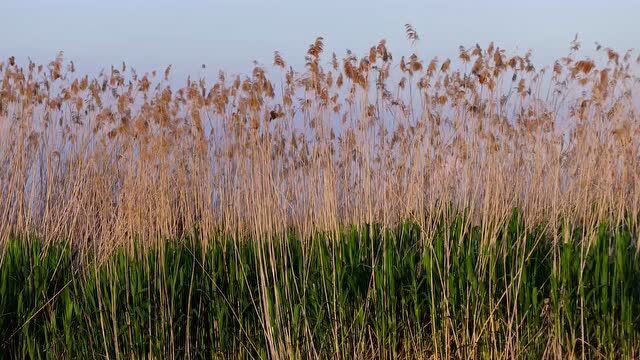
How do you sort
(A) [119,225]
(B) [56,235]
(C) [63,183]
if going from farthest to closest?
(C) [63,183] < (B) [56,235] < (A) [119,225]

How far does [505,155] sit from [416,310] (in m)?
1.26

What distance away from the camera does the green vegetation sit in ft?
13.6

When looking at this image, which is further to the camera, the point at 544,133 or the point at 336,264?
the point at 544,133

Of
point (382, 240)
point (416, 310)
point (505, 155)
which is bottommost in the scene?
point (416, 310)

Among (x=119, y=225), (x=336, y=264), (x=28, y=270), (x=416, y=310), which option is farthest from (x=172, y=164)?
(x=416, y=310)

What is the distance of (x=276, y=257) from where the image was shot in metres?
4.51

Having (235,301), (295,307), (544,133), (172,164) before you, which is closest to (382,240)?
(295,307)

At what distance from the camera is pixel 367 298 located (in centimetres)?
414

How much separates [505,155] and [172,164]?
2049 mm

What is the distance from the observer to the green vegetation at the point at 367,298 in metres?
4.16

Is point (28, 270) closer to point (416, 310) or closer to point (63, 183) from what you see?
point (63, 183)

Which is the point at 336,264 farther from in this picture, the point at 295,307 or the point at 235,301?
the point at 235,301

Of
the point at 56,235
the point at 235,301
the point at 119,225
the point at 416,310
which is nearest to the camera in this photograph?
the point at 416,310

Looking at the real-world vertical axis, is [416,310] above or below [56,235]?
below
